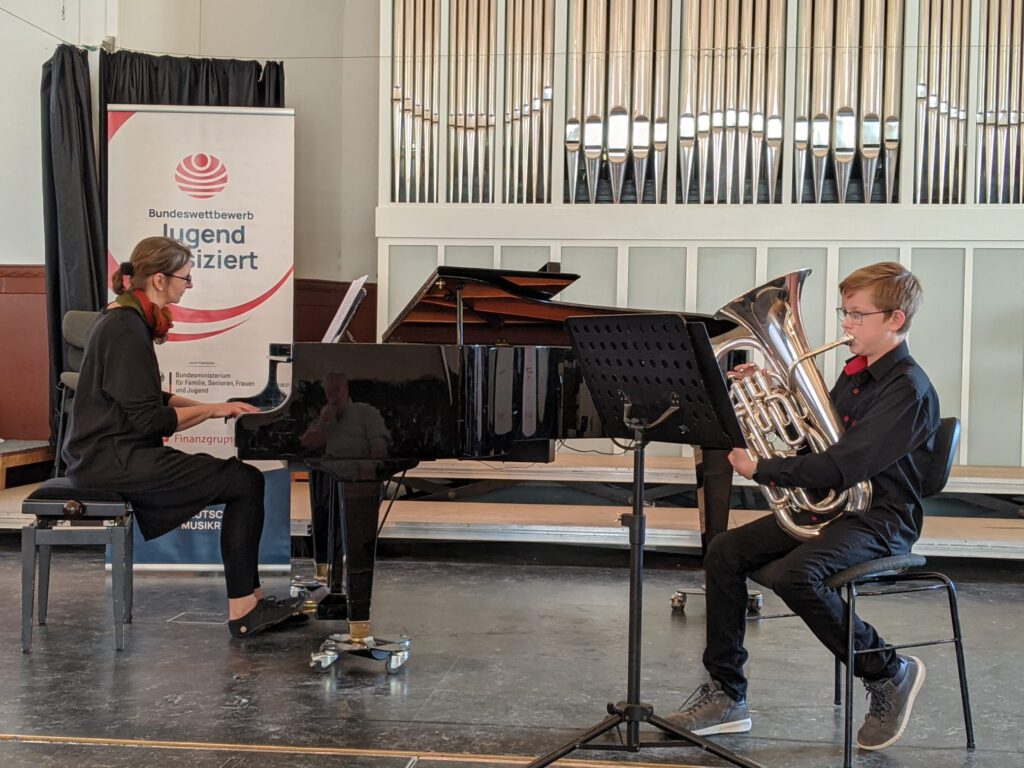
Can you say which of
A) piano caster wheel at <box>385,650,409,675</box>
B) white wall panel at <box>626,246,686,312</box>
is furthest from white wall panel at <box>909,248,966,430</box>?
piano caster wheel at <box>385,650,409,675</box>

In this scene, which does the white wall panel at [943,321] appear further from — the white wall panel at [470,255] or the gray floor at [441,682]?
the white wall panel at [470,255]

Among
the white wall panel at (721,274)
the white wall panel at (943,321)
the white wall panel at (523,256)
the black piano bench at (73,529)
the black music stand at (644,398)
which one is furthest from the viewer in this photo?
the white wall panel at (523,256)

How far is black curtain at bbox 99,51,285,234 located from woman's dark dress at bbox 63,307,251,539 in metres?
2.80

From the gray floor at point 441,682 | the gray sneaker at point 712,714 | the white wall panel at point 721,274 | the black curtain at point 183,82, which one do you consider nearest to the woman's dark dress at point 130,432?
the gray floor at point 441,682

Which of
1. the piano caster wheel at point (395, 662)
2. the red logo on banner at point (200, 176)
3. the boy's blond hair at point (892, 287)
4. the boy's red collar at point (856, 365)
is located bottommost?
the piano caster wheel at point (395, 662)

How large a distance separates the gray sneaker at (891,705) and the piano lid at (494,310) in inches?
49.4

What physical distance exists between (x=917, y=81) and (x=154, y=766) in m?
4.94

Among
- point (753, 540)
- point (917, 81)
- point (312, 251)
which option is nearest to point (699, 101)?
point (917, 81)

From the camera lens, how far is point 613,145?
572cm

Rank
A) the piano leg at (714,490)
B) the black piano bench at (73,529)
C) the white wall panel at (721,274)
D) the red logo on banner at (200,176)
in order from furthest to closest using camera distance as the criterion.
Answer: the white wall panel at (721,274) < the red logo on banner at (200,176) < the piano leg at (714,490) < the black piano bench at (73,529)

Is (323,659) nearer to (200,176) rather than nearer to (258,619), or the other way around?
(258,619)

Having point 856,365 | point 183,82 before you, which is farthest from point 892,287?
point 183,82

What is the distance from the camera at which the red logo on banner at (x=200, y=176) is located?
5.32 metres

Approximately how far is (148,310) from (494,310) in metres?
1.21
